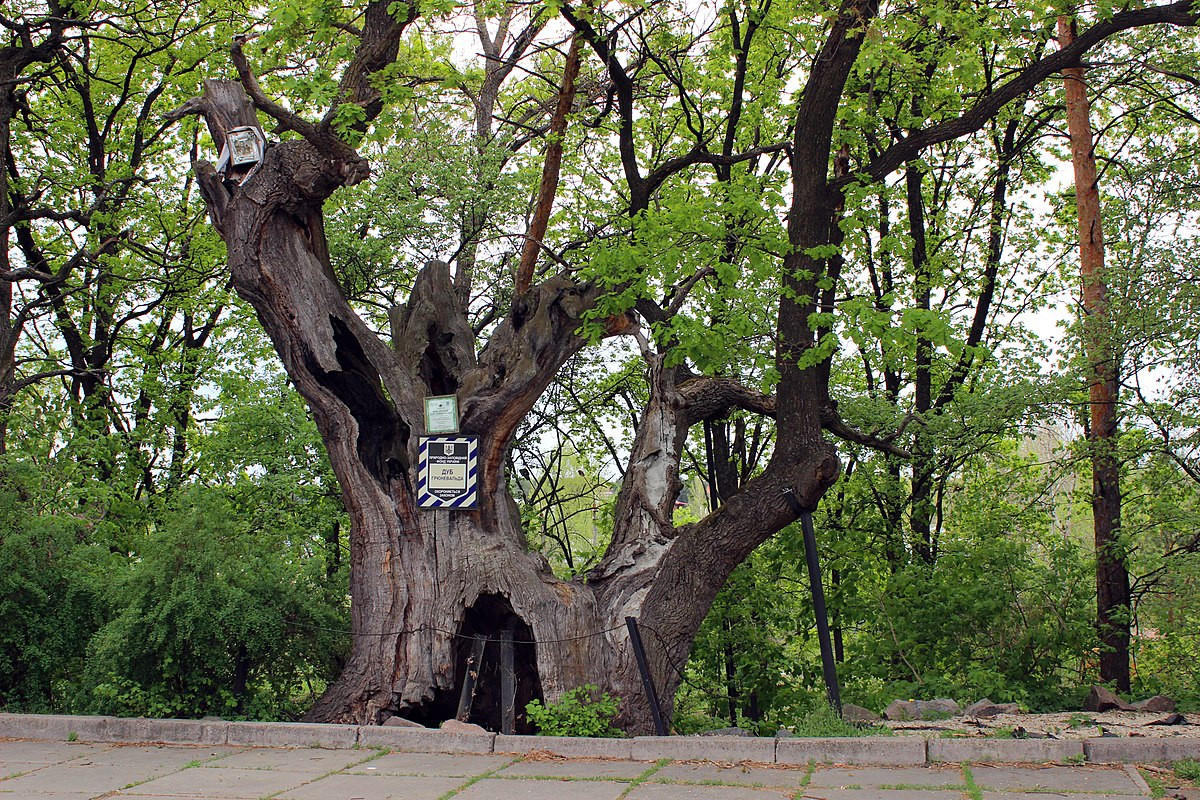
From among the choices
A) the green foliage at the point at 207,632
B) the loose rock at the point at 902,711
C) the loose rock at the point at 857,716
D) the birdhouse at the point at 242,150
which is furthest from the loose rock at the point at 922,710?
the birdhouse at the point at 242,150

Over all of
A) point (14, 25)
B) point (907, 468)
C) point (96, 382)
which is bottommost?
point (907, 468)

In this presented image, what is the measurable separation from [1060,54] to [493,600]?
7.02 m

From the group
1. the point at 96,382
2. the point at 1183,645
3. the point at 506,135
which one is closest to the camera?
the point at 1183,645

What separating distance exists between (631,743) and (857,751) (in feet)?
4.97

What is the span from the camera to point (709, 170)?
50.1 ft

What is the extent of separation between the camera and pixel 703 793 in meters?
5.44

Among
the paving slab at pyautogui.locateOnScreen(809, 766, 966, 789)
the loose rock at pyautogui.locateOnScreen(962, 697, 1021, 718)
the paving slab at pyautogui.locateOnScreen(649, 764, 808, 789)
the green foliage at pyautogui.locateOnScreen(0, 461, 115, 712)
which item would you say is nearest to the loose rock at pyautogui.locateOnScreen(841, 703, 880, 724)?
the loose rock at pyautogui.locateOnScreen(962, 697, 1021, 718)

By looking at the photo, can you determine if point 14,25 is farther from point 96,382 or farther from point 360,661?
point 360,661

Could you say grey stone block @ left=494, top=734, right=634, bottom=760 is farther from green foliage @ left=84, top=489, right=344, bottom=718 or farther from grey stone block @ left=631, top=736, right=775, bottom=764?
green foliage @ left=84, top=489, right=344, bottom=718

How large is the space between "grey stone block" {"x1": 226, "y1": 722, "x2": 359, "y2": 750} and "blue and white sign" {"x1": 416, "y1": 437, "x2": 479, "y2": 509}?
2.04 metres

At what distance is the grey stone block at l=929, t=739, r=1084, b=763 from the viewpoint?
6.04m

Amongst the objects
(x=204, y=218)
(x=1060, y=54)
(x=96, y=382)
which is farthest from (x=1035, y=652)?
(x=96, y=382)

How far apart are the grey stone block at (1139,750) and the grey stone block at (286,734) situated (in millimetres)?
4998

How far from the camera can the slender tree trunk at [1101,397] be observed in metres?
10.3
